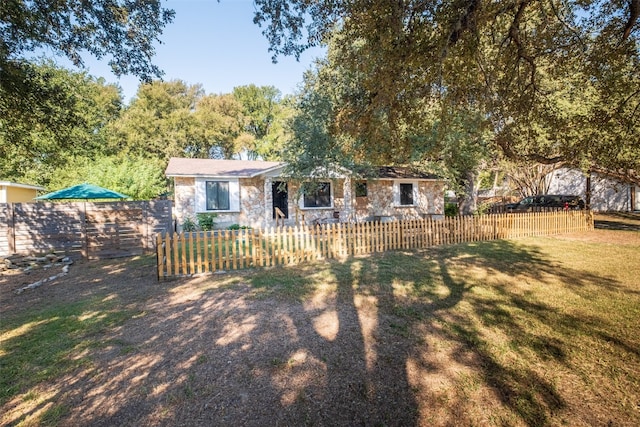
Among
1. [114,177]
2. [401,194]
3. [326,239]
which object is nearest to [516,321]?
[326,239]

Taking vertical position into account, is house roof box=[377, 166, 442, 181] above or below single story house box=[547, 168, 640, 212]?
Answer: above

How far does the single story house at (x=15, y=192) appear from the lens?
18875 millimetres

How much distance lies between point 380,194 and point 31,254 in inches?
624

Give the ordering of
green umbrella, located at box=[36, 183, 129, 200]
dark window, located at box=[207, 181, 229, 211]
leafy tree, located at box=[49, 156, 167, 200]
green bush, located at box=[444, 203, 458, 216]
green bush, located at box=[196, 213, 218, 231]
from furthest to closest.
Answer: green bush, located at box=[444, 203, 458, 216] → leafy tree, located at box=[49, 156, 167, 200] → dark window, located at box=[207, 181, 229, 211] → green bush, located at box=[196, 213, 218, 231] → green umbrella, located at box=[36, 183, 129, 200]

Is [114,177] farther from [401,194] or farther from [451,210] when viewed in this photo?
[451,210]

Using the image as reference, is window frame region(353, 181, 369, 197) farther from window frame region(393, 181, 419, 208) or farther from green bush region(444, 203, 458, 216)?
green bush region(444, 203, 458, 216)

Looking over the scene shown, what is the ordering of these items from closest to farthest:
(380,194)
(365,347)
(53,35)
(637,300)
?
(365,347) → (637,300) → (53,35) → (380,194)

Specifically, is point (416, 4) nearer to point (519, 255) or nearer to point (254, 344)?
point (254, 344)

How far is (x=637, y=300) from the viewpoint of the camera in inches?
199

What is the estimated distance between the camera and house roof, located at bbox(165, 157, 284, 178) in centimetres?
1498

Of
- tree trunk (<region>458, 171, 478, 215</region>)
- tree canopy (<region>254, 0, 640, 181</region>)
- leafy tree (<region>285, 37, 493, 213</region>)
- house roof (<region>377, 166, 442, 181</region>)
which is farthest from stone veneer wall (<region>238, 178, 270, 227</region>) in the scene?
tree trunk (<region>458, 171, 478, 215</region>)

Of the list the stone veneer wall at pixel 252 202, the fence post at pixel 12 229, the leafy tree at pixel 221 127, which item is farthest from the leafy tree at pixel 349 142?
the leafy tree at pixel 221 127

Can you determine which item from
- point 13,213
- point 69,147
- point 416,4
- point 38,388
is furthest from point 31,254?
point 416,4

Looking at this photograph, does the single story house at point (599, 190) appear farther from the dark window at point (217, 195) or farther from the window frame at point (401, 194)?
the dark window at point (217, 195)
